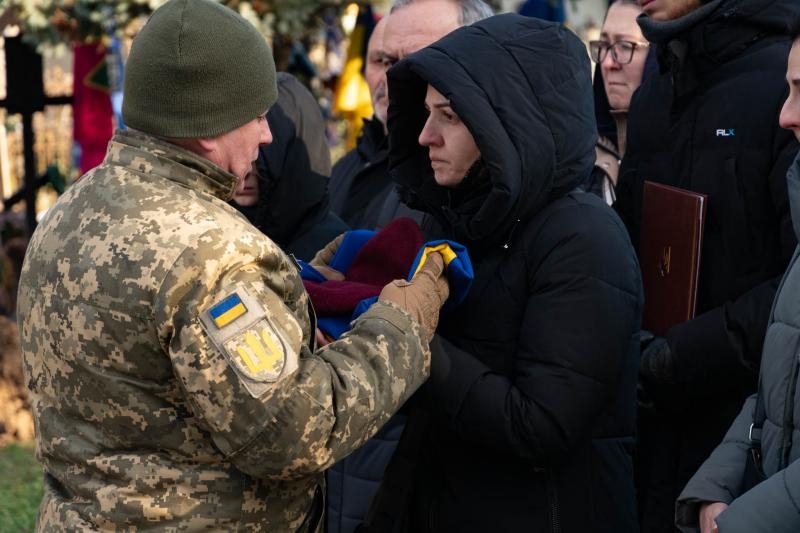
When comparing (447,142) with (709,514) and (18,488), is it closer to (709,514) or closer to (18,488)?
(709,514)

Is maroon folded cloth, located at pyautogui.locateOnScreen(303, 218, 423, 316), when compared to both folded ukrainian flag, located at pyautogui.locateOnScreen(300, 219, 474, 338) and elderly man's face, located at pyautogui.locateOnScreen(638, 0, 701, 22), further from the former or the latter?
elderly man's face, located at pyautogui.locateOnScreen(638, 0, 701, 22)

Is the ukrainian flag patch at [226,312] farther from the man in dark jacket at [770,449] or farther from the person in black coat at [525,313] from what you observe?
the man in dark jacket at [770,449]

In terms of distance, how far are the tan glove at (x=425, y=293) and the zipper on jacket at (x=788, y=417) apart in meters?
0.70

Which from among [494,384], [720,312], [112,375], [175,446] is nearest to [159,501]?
[175,446]

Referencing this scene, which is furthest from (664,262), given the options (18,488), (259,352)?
(18,488)

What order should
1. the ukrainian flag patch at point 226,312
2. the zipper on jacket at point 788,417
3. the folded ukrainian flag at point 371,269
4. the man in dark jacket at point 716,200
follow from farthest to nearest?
1. the man in dark jacket at point 716,200
2. the folded ukrainian flag at point 371,269
3. the zipper on jacket at point 788,417
4. the ukrainian flag patch at point 226,312

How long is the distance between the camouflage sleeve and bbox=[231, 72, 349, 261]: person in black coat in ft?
4.96

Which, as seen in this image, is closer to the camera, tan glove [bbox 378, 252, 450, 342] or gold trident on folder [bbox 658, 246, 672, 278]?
tan glove [bbox 378, 252, 450, 342]

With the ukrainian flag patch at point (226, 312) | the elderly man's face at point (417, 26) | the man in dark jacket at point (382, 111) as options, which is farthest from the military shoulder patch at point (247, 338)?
the elderly man's face at point (417, 26)

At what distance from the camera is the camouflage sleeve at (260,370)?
197 cm

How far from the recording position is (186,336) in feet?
6.46

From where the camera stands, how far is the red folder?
2994 mm

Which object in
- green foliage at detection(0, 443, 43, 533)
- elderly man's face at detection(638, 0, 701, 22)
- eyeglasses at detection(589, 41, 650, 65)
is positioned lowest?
green foliage at detection(0, 443, 43, 533)

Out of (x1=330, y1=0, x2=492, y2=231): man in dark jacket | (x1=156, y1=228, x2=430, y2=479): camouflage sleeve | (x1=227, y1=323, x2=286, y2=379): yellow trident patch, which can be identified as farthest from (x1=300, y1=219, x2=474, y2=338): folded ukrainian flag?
(x1=330, y1=0, x2=492, y2=231): man in dark jacket
